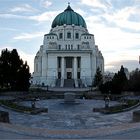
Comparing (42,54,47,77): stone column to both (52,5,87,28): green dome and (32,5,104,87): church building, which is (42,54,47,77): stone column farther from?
(52,5,87,28): green dome

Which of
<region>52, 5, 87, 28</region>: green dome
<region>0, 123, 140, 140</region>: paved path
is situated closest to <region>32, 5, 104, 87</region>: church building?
<region>52, 5, 87, 28</region>: green dome

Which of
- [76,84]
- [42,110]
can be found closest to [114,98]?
[42,110]

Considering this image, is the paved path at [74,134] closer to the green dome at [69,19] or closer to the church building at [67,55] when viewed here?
the church building at [67,55]

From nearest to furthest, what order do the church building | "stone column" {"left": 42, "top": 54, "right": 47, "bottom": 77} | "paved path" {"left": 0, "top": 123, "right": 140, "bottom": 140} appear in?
"paved path" {"left": 0, "top": 123, "right": 140, "bottom": 140} → the church building → "stone column" {"left": 42, "top": 54, "right": 47, "bottom": 77}

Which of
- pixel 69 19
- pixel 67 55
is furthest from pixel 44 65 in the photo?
pixel 69 19

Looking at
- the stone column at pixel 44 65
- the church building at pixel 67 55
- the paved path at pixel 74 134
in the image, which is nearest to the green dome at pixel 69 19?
the church building at pixel 67 55

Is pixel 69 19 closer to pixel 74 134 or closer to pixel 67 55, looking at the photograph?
pixel 67 55

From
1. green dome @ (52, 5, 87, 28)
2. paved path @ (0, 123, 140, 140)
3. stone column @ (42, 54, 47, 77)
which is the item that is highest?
green dome @ (52, 5, 87, 28)

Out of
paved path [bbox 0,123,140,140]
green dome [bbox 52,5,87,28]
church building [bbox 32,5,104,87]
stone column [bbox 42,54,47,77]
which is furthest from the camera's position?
green dome [bbox 52,5,87,28]

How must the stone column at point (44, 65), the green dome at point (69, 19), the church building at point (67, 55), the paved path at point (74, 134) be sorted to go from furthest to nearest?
the green dome at point (69, 19) → the stone column at point (44, 65) → the church building at point (67, 55) → the paved path at point (74, 134)

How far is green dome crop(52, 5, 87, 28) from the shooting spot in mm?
86375

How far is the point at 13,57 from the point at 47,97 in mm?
12108

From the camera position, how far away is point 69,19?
86312 mm

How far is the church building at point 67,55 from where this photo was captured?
81625mm
